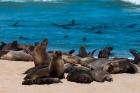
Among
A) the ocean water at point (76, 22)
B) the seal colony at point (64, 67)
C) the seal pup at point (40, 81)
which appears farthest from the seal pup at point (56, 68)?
the ocean water at point (76, 22)

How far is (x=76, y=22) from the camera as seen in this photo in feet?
99.4

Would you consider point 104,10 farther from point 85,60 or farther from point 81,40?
point 85,60

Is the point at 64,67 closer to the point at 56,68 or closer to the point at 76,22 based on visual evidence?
the point at 56,68

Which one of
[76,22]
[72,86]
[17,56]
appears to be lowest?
[76,22]

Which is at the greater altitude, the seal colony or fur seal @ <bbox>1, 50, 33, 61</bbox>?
the seal colony

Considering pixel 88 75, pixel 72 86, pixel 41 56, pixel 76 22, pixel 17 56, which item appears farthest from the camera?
pixel 76 22

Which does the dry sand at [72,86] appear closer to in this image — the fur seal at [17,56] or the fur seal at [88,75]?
the fur seal at [88,75]

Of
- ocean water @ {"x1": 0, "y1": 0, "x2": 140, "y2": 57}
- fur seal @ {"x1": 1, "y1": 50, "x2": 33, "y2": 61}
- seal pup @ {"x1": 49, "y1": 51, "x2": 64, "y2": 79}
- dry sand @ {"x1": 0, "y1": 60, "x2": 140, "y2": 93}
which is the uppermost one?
seal pup @ {"x1": 49, "y1": 51, "x2": 64, "y2": 79}

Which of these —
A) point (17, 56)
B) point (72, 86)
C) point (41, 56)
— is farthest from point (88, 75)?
point (17, 56)

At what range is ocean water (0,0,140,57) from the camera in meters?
22.0

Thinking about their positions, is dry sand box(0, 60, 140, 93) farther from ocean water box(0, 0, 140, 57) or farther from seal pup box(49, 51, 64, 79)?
ocean water box(0, 0, 140, 57)

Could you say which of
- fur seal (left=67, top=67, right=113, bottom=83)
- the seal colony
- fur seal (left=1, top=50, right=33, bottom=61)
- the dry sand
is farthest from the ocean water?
fur seal (left=67, top=67, right=113, bottom=83)

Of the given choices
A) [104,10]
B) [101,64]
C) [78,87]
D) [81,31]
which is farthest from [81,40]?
[104,10]

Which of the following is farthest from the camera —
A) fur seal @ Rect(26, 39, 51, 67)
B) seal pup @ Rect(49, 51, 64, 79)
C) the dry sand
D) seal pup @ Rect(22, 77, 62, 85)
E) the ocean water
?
the ocean water
